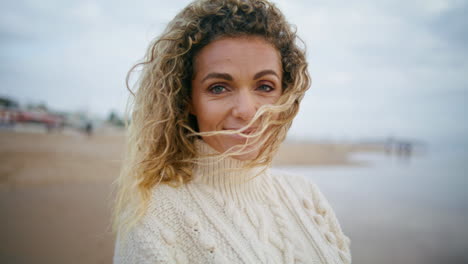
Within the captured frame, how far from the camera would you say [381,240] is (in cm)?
464

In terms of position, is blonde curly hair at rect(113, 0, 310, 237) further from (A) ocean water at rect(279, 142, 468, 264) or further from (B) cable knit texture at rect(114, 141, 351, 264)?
(A) ocean water at rect(279, 142, 468, 264)

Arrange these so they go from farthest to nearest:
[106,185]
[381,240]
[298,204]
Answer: [106,185] < [381,240] < [298,204]

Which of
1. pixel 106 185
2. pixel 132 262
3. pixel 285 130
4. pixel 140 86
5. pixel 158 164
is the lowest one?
pixel 106 185

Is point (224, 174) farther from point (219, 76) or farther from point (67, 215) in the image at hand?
point (67, 215)

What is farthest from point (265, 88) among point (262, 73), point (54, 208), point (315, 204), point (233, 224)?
point (54, 208)

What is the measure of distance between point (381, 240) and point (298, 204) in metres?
4.23

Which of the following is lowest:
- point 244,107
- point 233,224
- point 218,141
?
point 233,224

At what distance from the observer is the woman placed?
45.9 inches

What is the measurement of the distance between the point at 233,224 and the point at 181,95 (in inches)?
31.2

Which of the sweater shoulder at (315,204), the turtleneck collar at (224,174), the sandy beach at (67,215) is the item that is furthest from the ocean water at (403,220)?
the turtleneck collar at (224,174)

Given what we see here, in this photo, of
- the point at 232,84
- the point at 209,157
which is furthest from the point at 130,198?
the point at 232,84

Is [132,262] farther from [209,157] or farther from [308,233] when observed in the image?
[308,233]

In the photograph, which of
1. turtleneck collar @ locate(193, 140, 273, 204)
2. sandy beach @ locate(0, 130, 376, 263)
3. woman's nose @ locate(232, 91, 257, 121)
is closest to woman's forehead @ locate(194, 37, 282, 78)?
woman's nose @ locate(232, 91, 257, 121)

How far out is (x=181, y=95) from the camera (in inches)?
56.1
